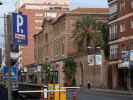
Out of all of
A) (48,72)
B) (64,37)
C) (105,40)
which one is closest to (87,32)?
(105,40)

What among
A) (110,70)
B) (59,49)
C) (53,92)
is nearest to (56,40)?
(59,49)

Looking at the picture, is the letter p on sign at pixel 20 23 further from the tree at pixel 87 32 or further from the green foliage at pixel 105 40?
the tree at pixel 87 32

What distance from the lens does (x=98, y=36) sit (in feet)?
362

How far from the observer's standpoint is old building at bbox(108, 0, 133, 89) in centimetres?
8531

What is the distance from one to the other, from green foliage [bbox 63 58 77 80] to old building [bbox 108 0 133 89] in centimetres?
2341

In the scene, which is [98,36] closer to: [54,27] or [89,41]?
[89,41]

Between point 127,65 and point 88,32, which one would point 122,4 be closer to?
point 127,65

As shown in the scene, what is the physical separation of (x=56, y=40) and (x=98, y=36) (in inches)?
1345

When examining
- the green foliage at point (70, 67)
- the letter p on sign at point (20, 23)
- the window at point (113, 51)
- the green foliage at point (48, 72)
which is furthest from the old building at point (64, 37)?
the letter p on sign at point (20, 23)

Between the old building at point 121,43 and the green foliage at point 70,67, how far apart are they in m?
23.4

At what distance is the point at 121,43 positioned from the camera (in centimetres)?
8931

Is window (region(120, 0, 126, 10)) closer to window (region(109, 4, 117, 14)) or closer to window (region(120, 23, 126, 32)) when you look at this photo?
window (region(120, 23, 126, 32))

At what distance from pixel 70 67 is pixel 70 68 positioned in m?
0.21

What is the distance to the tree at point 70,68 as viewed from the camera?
4653 inches
